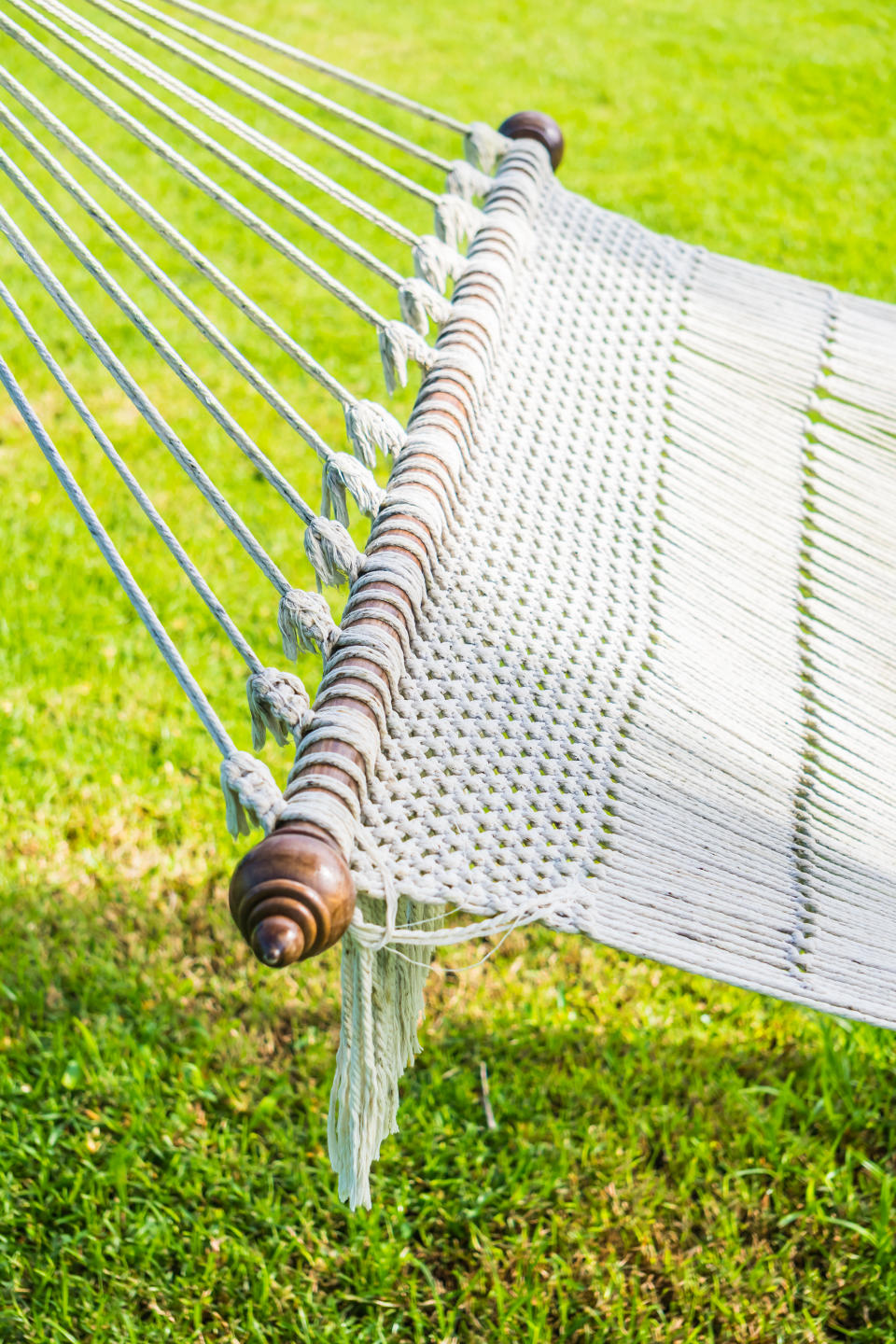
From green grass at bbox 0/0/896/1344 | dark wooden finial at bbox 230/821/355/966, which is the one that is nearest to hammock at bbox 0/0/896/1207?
dark wooden finial at bbox 230/821/355/966

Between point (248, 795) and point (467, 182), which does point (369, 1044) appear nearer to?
point (248, 795)

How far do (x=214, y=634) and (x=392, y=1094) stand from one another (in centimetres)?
131

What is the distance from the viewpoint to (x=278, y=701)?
83 cm

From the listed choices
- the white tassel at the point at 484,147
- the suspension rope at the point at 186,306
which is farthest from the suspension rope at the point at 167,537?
the white tassel at the point at 484,147

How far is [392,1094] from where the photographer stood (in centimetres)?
89

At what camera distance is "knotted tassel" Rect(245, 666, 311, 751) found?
0.82 meters

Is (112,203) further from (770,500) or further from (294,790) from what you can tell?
(294,790)

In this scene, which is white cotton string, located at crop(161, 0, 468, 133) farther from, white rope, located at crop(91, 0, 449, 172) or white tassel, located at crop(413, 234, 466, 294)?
white tassel, located at crop(413, 234, 466, 294)

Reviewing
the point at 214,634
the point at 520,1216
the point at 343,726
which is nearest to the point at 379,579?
the point at 343,726

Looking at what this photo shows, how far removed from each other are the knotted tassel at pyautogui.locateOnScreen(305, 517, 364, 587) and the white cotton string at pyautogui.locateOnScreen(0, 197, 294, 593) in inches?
0.4

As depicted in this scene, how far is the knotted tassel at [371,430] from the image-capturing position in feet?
3.22

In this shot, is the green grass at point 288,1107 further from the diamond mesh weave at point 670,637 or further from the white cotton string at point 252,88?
the white cotton string at point 252,88

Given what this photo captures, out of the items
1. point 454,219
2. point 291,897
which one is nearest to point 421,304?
point 454,219

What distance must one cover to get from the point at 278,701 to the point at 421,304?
17.8 inches
